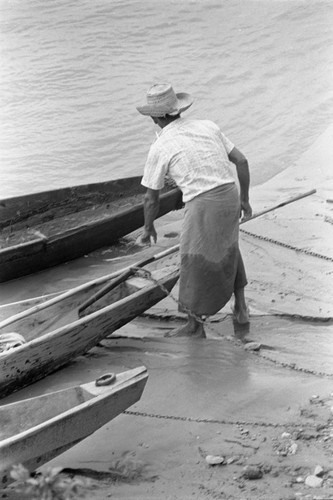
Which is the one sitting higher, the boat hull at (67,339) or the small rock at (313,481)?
the boat hull at (67,339)

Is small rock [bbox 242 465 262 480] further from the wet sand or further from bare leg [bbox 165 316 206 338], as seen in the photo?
bare leg [bbox 165 316 206 338]

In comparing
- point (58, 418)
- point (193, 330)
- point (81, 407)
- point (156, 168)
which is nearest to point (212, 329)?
point (193, 330)

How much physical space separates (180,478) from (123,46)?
44.3ft

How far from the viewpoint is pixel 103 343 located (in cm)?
625

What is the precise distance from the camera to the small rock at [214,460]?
4.30 m

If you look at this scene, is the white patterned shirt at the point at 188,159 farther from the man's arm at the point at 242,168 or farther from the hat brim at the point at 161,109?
the man's arm at the point at 242,168

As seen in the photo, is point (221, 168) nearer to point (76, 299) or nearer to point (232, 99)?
point (76, 299)

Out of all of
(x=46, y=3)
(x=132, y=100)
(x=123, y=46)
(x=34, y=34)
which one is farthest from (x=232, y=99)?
(x=46, y=3)

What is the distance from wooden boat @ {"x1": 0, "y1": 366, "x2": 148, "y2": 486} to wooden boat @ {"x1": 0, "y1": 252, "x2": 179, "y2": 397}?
786 millimetres

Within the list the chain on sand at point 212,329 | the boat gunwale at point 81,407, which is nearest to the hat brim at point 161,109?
the chain on sand at point 212,329

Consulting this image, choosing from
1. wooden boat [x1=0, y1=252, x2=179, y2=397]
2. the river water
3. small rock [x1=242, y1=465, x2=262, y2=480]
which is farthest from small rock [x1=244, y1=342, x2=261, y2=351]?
the river water

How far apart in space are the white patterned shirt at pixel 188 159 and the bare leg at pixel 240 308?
3.04 ft

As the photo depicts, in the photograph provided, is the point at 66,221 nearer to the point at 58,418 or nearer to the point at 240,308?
the point at 240,308

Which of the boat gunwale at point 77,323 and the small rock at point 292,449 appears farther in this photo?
the boat gunwale at point 77,323
